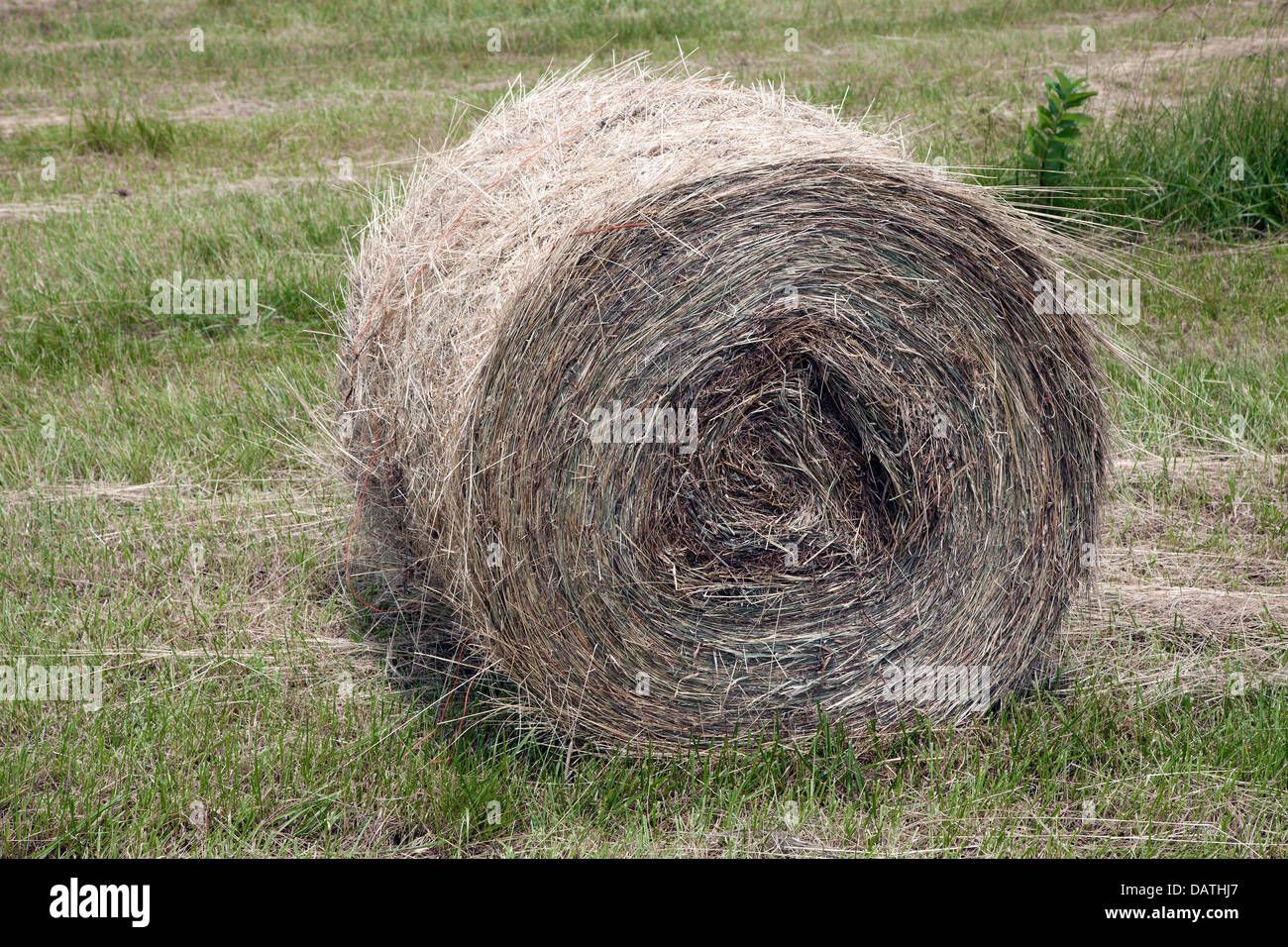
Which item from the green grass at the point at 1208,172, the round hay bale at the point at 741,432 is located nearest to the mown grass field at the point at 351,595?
the green grass at the point at 1208,172

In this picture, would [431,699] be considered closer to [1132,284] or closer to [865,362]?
[865,362]

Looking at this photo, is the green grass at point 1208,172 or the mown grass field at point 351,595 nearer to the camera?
the mown grass field at point 351,595

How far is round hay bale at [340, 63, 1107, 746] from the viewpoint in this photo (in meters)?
3.29

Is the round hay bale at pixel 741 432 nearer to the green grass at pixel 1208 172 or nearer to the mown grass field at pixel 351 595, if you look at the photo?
the mown grass field at pixel 351 595

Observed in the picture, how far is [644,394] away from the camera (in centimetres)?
339

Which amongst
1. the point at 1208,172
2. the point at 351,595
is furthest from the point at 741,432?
the point at 1208,172

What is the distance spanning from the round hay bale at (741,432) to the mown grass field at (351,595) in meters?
0.29

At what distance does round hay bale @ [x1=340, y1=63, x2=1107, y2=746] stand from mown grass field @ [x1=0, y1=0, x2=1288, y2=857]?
29cm

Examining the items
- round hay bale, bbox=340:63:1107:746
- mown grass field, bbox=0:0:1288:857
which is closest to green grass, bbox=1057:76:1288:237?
mown grass field, bbox=0:0:1288:857

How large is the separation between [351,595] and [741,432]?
1.89 m

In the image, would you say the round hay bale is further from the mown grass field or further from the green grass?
the green grass

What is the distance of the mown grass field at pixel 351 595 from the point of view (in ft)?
10.7

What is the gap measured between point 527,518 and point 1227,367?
4352 mm

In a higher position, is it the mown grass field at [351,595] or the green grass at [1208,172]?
the green grass at [1208,172]
